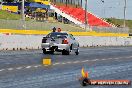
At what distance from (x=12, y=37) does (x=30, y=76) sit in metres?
22.2

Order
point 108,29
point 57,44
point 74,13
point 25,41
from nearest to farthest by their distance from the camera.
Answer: point 57,44 → point 25,41 → point 108,29 → point 74,13

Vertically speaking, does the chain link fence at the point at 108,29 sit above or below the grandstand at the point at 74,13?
below

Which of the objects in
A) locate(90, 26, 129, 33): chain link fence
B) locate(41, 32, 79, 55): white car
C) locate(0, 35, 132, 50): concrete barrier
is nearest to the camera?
locate(41, 32, 79, 55): white car

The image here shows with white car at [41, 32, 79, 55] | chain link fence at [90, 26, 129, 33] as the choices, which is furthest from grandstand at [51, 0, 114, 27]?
white car at [41, 32, 79, 55]

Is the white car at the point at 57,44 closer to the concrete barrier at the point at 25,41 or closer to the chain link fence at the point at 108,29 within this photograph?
the concrete barrier at the point at 25,41

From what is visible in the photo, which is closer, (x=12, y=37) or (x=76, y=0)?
(x=12, y=37)

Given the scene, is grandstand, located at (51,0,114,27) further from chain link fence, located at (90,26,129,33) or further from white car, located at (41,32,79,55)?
white car, located at (41,32,79,55)

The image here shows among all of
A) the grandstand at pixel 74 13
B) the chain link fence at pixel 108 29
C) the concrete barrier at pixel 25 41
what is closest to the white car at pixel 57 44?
the concrete barrier at pixel 25 41

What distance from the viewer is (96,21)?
305ft

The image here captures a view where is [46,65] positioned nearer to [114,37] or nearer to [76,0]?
[114,37]

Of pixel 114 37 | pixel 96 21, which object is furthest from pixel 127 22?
pixel 114 37

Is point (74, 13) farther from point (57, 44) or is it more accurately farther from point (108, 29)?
point (57, 44)

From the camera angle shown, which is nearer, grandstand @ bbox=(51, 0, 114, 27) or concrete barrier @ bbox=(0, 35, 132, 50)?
concrete barrier @ bbox=(0, 35, 132, 50)

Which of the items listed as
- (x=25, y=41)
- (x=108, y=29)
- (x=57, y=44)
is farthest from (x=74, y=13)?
(x=57, y=44)
